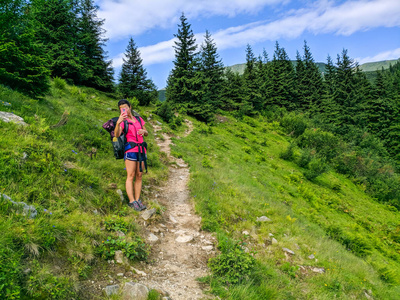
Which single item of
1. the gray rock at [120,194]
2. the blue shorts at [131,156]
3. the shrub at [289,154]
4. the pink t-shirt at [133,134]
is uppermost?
the pink t-shirt at [133,134]

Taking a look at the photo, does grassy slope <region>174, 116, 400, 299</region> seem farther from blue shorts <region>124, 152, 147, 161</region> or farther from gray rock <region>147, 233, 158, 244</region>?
blue shorts <region>124, 152, 147, 161</region>

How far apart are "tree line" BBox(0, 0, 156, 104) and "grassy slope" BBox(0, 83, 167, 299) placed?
66.4 inches

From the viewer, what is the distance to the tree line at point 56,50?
24.7 ft

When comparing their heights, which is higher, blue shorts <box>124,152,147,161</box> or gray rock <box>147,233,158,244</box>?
blue shorts <box>124,152,147,161</box>

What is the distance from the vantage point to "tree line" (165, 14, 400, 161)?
84.7ft

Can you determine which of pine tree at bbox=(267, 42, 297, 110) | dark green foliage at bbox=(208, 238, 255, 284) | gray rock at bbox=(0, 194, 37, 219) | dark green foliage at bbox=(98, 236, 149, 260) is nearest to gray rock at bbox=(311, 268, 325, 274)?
dark green foliage at bbox=(208, 238, 255, 284)

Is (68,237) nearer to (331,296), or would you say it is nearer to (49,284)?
(49,284)

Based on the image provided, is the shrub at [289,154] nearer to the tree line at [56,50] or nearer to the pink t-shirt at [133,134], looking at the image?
the tree line at [56,50]

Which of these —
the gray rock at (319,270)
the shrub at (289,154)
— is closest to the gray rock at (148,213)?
the gray rock at (319,270)

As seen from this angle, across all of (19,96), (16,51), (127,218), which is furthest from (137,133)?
(16,51)

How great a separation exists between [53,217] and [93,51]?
25315mm

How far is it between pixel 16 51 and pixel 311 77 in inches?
2413

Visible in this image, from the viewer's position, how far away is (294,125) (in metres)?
33.8

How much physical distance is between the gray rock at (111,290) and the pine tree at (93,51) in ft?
77.4
